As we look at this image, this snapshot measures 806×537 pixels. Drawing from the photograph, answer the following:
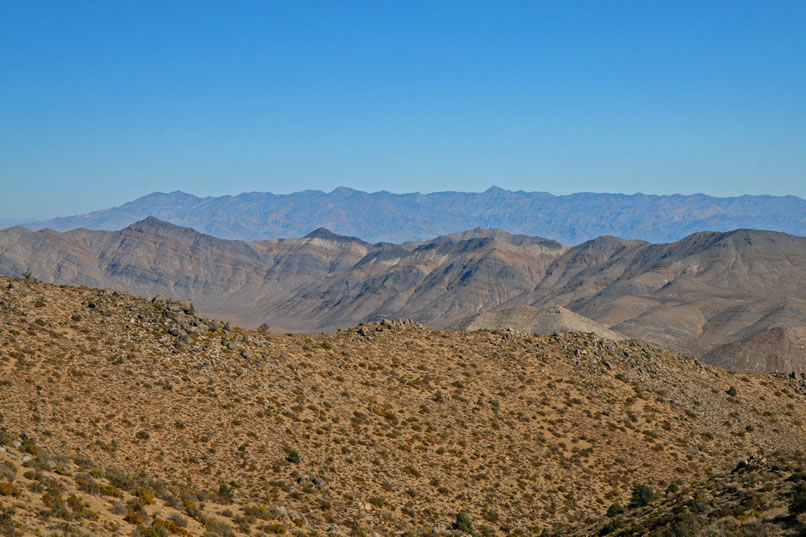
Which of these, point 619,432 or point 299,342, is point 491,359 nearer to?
point 619,432

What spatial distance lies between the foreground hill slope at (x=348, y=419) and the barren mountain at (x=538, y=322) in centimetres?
9752

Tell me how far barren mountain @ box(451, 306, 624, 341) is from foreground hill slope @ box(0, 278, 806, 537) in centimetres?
9752

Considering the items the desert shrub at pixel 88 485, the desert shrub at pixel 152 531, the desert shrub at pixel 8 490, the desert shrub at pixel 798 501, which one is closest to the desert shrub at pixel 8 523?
the desert shrub at pixel 8 490

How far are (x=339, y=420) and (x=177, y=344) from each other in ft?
35.9

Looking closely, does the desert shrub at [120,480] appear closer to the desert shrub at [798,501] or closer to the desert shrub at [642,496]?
the desert shrub at [798,501]

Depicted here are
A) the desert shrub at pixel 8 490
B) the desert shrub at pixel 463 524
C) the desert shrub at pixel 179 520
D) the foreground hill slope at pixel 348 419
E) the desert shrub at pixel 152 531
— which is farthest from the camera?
the desert shrub at pixel 463 524

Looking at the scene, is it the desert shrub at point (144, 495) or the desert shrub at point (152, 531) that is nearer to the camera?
the desert shrub at point (152, 531)

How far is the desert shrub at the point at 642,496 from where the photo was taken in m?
38.6

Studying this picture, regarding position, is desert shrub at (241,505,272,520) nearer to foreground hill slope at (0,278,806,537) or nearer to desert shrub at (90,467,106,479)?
foreground hill slope at (0,278,806,537)

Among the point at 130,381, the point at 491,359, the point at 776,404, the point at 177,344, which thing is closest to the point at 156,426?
the point at 130,381

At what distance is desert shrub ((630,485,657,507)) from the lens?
38.6 meters

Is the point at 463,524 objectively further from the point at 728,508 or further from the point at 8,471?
the point at 8,471

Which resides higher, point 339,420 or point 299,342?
point 299,342

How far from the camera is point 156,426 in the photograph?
35.3 m
